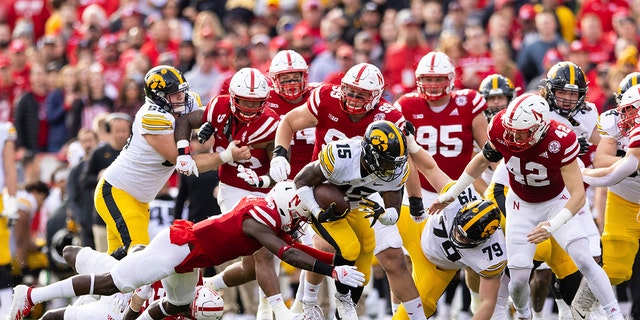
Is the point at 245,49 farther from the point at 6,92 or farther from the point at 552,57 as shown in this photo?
Result: the point at 6,92

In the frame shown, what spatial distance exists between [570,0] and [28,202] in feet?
23.0

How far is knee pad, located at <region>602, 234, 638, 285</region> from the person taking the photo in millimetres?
9969

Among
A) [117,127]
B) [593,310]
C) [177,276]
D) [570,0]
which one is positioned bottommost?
[593,310]

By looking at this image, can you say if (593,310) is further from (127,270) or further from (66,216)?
(66,216)

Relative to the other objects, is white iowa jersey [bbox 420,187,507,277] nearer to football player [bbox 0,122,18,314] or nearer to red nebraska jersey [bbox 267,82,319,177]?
red nebraska jersey [bbox 267,82,319,177]

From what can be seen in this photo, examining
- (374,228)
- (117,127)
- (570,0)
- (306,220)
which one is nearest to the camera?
(306,220)

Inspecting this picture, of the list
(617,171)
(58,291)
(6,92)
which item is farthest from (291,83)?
(6,92)

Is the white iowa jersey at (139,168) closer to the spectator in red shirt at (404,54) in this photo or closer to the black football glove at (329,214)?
the black football glove at (329,214)

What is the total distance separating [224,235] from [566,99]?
3.09m

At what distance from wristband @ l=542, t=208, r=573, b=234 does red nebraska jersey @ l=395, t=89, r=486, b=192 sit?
5.63ft

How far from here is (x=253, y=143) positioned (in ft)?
32.4

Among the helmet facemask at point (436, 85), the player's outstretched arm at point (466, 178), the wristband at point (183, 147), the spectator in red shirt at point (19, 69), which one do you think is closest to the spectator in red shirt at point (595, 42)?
the helmet facemask at point (436, 85)

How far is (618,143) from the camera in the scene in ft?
32.6

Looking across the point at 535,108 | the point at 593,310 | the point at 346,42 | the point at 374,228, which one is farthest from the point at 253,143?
the point at 346,42
